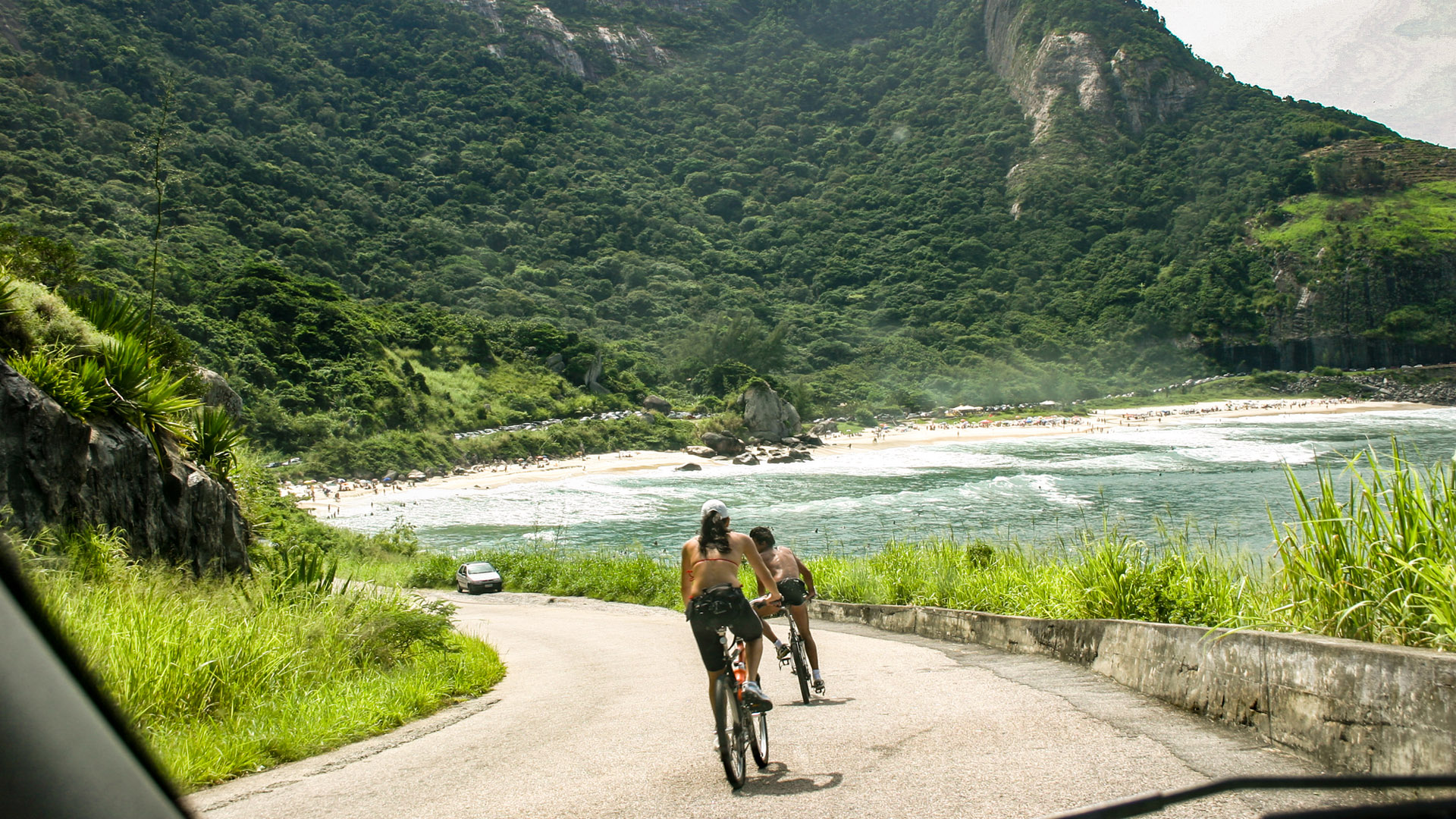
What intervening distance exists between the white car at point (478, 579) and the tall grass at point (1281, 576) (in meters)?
13.4

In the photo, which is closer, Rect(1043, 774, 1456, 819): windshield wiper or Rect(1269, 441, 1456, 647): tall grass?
Rect(1043, 774, 1456, 819): windshield wiper

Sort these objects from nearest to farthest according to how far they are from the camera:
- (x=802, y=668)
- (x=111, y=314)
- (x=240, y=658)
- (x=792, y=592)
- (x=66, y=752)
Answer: (x=66, y=752) < (x=240, y=658) < (x=802, y=668) < (x=792, y=592) < (x=111, y=314)

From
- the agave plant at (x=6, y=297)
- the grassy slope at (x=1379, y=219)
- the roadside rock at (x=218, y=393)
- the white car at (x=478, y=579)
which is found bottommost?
the white car at (x=478, y=579)

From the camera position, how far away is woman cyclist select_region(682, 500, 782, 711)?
16.1 ft

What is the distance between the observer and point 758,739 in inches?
189

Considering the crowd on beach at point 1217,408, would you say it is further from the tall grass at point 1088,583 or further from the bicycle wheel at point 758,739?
the bicycle wheel at point 758,739

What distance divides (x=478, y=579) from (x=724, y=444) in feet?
153

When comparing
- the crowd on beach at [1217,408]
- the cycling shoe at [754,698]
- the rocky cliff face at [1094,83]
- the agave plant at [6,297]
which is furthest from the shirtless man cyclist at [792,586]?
the rocky cliff face at [1094,83]

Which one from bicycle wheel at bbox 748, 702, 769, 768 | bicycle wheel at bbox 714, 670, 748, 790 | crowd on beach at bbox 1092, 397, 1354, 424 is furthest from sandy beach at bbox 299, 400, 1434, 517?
bicycle wheel at bbox 714, 670, 748, 790

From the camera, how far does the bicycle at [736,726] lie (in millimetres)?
4461

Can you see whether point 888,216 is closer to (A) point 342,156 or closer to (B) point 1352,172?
(B) point 1352,172

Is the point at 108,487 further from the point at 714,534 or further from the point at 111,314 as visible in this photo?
the point at 714,534

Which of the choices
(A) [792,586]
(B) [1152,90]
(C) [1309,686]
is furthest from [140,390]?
(B) [1152,90]

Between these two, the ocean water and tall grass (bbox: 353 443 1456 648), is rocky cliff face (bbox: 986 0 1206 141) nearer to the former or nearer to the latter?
the ocean water
